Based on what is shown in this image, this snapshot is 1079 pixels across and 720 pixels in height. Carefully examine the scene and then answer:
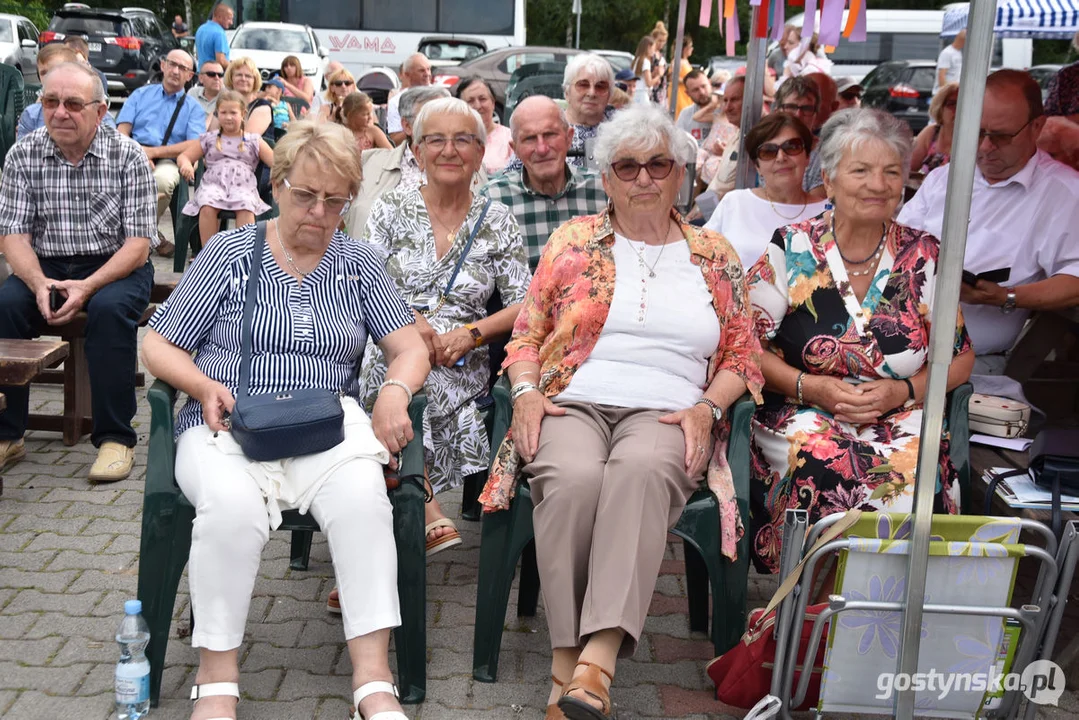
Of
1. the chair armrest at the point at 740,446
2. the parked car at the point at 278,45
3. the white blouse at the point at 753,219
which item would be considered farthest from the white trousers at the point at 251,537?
the parked car at the point at 278,45

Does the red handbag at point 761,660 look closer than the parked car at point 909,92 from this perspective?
Yes

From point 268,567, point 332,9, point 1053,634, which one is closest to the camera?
point 1053,634

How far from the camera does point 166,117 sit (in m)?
8.33

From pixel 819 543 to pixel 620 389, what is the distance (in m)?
0.84

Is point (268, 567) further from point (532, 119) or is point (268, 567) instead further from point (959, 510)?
point (959, 510)

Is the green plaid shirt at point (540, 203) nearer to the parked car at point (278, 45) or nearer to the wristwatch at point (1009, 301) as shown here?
the wristwatch at point (1009, 301)

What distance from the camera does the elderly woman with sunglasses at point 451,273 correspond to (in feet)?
11.9

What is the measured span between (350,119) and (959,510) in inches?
234

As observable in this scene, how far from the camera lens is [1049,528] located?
2.57 m

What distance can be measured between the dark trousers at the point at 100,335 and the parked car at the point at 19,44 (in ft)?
54.1

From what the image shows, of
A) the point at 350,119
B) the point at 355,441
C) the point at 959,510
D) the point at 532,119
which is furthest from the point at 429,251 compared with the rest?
the point at 350,119

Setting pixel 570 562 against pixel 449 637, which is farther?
pixel 449 637

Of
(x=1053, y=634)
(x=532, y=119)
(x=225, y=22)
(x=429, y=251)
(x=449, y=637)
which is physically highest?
(x=225, y=22)

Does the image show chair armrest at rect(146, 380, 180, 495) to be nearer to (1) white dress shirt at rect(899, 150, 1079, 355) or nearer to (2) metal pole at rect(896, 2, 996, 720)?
(2) metal pole at rect(896, 2, 996, 720)
